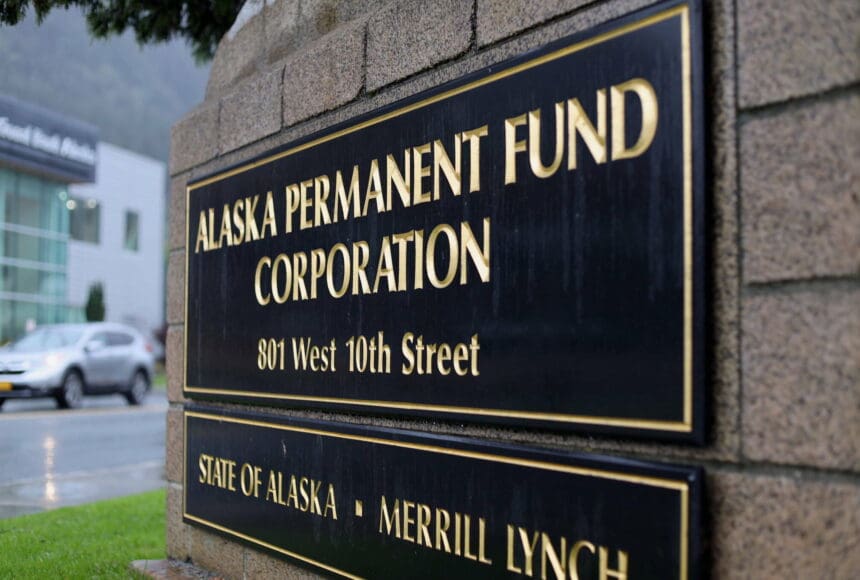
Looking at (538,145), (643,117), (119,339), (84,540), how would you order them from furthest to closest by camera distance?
(119,339) < (84,540) < (538,145) < (643,117)

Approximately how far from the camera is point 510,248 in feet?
8.11

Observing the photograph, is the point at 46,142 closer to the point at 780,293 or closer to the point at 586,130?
the point at 586,130

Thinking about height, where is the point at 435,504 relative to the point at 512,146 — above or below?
below

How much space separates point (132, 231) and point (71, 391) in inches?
860

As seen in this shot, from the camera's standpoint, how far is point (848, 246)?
176cm

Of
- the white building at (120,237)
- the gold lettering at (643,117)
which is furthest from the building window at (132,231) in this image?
the gold lettering at (643,117)

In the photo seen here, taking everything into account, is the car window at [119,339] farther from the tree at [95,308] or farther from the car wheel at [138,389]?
the tree at [95,308]

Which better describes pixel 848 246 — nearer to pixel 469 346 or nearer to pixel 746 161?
pixel 746 161

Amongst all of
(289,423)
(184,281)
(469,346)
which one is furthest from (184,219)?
(469,346)

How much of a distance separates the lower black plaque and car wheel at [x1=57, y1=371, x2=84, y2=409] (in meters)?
13.7

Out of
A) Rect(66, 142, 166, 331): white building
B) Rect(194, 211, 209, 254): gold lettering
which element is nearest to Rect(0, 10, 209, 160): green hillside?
Rect(66, 142, 166, 331): white building

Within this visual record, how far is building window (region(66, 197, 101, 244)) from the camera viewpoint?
110 ft

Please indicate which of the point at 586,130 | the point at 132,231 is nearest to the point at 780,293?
the point at 586,130

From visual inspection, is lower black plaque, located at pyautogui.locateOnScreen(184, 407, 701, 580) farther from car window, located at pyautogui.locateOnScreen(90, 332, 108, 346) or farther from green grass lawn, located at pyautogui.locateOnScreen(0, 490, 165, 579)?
car window, located at pyautogui.locateOnScreen(90, 332, 108, 346)
